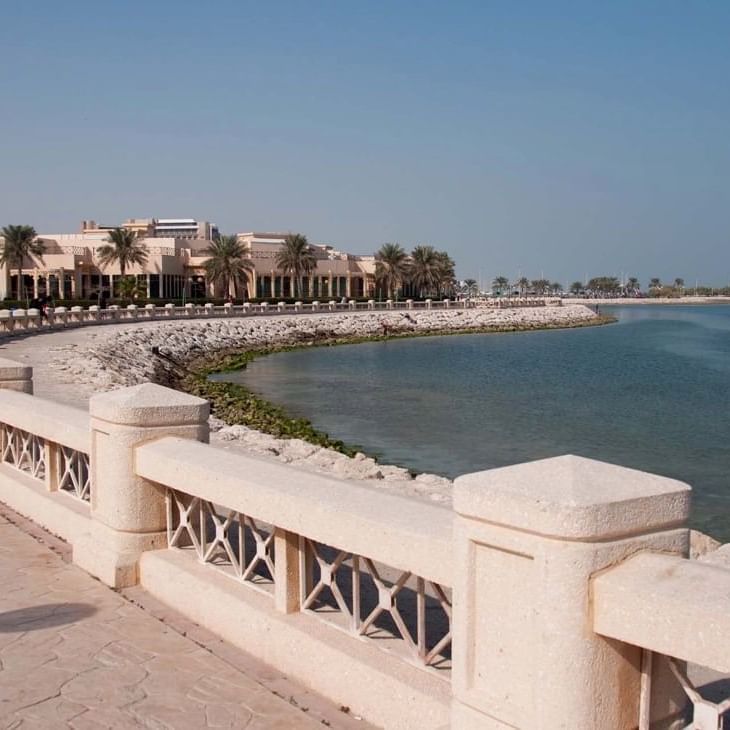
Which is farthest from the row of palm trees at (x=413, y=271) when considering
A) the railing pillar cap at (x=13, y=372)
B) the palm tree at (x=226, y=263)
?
the railing pillar cap at (x=13, y=372)

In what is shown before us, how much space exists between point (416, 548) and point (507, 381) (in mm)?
40065

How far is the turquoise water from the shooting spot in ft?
76.8

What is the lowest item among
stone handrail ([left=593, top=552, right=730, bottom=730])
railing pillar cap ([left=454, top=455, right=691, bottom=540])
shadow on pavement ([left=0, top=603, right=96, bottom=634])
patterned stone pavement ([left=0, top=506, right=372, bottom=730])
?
shadow on pavement ([left=0, top=603, right=96, bottom=634])

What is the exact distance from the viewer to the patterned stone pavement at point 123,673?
178 inches

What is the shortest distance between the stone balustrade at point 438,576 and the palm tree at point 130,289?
74179mm

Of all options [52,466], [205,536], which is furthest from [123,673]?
[52,466]

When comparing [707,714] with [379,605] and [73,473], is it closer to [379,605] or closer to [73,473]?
[379,605]

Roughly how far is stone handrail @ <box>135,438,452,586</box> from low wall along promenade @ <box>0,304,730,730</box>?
10mm

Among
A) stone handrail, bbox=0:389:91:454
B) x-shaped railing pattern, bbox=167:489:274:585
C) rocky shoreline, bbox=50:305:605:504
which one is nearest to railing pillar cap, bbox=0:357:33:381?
stone handrail, bbox=0:389:91:454

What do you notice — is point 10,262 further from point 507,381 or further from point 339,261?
point 507,381

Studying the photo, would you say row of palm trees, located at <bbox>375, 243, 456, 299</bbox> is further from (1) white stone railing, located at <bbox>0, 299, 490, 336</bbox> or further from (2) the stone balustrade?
(2) the stone balustrade

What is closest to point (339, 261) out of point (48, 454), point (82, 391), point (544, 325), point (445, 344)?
point (544, 325)

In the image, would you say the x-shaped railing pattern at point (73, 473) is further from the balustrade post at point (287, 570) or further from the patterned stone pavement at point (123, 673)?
the balustrade post at point (287, 570)

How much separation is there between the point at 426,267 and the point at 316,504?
105 meters
